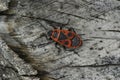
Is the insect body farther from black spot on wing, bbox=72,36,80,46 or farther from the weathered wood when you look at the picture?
the weathered wood

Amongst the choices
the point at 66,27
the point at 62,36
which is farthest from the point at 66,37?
the point at 66,27

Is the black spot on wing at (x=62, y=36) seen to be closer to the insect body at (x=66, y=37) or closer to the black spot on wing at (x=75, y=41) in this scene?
the insect body at (x=66, y=37)

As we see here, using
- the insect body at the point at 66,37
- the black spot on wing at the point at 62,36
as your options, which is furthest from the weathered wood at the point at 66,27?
the black spot on wing at the point at 62,36

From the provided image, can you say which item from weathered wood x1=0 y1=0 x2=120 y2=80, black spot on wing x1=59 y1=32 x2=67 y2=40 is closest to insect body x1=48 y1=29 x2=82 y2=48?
black spot on wing x1=59 y1=32 x2=67 y2=40

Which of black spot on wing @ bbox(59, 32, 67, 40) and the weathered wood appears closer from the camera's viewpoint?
the weathered wood

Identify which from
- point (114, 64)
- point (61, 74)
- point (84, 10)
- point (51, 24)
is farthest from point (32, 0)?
point (114, 64)

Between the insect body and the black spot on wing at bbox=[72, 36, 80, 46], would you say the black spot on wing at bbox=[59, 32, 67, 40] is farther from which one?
the black spot on wing at bbox=[72, 36, 80, 46]
